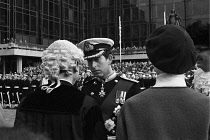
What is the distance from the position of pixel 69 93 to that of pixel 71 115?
0.62 feet

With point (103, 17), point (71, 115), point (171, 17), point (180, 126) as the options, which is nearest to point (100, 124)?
point (71, 115)

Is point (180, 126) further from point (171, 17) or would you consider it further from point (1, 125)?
point (171, 17)

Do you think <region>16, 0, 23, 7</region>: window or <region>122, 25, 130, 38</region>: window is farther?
<region>122, 25, 130, 38</region>: window

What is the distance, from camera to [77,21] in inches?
1646

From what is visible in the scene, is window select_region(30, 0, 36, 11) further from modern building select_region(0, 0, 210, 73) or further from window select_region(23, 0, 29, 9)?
window select_region(23, 0, 29, 9)

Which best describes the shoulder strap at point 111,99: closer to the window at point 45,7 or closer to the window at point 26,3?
the window at point 26,3

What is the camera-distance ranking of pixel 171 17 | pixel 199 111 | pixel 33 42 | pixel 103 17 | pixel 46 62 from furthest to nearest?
pixel 103 17 < pixel 33 42 < pixel 171 17 < pixel 46 62 < pixel 199 111

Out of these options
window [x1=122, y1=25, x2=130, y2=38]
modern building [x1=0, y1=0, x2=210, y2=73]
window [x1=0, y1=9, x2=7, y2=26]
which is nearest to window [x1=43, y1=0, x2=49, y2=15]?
modern building [x1=0, y1=0, x2=210, y2=73]

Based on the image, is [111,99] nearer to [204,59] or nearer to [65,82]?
[65,82]

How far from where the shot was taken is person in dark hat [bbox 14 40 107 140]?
7.59 ft

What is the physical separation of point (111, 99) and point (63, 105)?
3.73 feet

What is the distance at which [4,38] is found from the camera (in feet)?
105

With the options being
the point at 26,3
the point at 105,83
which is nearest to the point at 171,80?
the point at 105,83

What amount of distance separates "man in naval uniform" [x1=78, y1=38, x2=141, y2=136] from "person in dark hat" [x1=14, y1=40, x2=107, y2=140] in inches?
35.4
